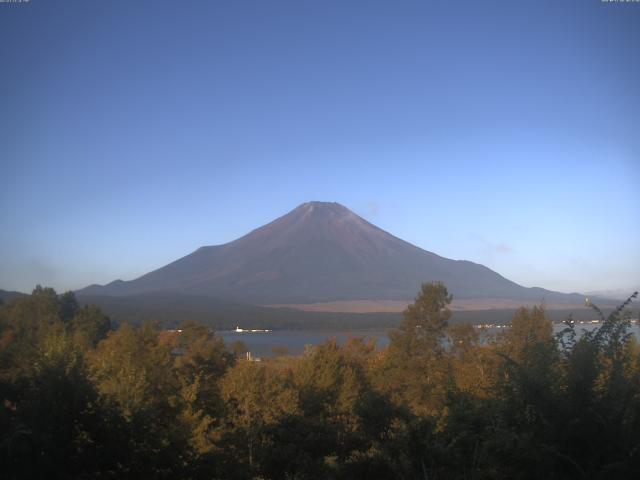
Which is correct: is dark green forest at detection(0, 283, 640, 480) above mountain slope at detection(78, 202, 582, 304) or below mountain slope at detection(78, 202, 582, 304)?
below

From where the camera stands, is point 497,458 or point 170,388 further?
point 170,388

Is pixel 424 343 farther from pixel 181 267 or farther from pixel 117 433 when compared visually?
pixel 181 267

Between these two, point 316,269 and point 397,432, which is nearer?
point 397,432

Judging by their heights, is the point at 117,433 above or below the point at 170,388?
above

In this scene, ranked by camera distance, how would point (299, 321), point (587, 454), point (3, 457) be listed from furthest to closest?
1. point (299, 321)
2. point (587, 454)
3. point (3, 457)

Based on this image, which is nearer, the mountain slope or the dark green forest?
the dark green forest

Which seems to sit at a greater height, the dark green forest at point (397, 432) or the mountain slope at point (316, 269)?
the mountain slope at point (316, 269)

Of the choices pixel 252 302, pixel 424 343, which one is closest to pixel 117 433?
pixel 424 343

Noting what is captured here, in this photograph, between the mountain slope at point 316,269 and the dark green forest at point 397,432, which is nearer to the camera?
the dark green forest at point 397,432
